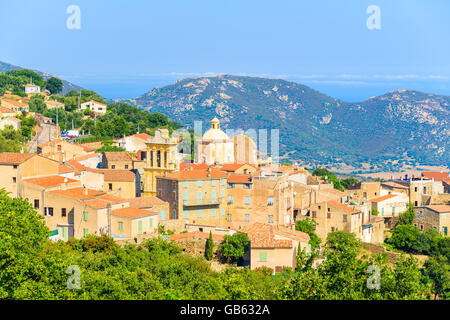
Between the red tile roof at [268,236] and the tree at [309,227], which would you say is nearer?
the red tile roof at [268,236]

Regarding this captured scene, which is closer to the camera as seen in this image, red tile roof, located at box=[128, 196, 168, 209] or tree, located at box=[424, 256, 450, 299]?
red tile roof, located at box=[128, 196, 168, 209]

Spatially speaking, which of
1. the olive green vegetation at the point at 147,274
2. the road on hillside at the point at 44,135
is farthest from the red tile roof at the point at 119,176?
the road on hillside at the point at 44,135

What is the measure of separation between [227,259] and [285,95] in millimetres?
130424

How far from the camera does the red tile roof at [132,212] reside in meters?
34.0

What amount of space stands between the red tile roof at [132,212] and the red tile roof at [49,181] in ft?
16.9

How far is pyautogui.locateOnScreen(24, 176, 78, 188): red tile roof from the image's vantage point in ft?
122

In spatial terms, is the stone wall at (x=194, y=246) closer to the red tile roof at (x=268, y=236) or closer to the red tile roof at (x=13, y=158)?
the red tile roof at (x=268, y=236)

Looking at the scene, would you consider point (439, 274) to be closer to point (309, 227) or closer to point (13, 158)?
point (309, 227)

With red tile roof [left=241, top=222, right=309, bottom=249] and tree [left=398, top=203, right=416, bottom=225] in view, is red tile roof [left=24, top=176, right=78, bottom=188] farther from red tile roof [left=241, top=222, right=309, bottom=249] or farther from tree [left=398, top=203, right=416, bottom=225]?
tree [left=398, top=203, right=416, bottom=225]

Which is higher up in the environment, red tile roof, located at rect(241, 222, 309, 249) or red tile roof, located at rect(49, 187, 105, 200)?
red tile roof, located at rect(49, 187, 105, 200)

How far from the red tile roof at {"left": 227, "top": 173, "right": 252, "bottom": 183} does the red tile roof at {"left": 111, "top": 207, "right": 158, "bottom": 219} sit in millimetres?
6049

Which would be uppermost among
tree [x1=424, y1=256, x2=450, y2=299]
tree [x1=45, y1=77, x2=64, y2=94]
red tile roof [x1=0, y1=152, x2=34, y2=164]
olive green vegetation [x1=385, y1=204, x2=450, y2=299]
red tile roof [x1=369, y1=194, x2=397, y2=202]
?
tree [x1=45, y1=77, x2=64, y2=94]

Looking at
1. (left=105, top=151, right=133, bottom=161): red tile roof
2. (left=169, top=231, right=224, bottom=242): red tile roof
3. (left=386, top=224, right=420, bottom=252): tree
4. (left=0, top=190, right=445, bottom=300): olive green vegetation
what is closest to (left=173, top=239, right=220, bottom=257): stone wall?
(left=169, top=231, right=224, bottom=242): red tile roof

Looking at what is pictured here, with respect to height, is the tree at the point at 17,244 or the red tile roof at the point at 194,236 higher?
the tree at the point at 17,244
